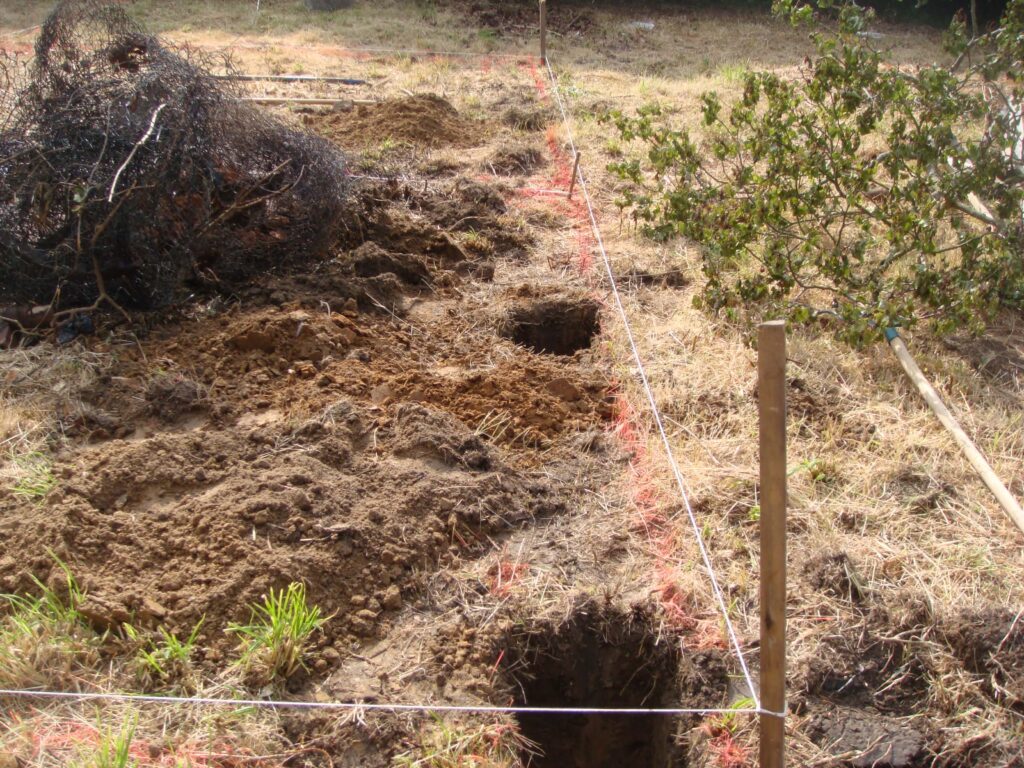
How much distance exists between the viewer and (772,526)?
1994 mm

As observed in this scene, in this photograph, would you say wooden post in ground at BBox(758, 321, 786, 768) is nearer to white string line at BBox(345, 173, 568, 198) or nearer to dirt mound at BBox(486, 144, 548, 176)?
white string line at BBox(345, 173, 568, 198)

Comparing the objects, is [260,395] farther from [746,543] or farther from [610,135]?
[610,135]

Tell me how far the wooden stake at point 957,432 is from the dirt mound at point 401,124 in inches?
171

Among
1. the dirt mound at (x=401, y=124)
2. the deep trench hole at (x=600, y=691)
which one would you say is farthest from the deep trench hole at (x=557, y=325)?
the dirt mound at (x=401, y=124)

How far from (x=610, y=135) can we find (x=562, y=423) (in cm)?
447

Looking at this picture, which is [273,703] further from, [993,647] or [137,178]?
[137,178]

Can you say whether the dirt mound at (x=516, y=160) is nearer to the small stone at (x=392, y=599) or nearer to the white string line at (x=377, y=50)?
the white string line at (x=377, y=50)

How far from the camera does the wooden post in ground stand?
188 centimetres

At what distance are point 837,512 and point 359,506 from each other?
5.76ft

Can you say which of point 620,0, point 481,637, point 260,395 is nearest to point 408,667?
point 481,637

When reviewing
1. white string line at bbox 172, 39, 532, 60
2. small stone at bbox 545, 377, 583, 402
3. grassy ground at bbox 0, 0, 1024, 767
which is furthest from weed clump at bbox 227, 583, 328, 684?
white string line at bbox 172, 39, 532, 60

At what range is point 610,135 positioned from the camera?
25.1 feet

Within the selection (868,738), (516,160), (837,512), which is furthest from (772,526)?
(516,160)

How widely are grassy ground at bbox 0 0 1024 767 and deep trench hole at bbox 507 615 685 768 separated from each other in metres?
0.18
